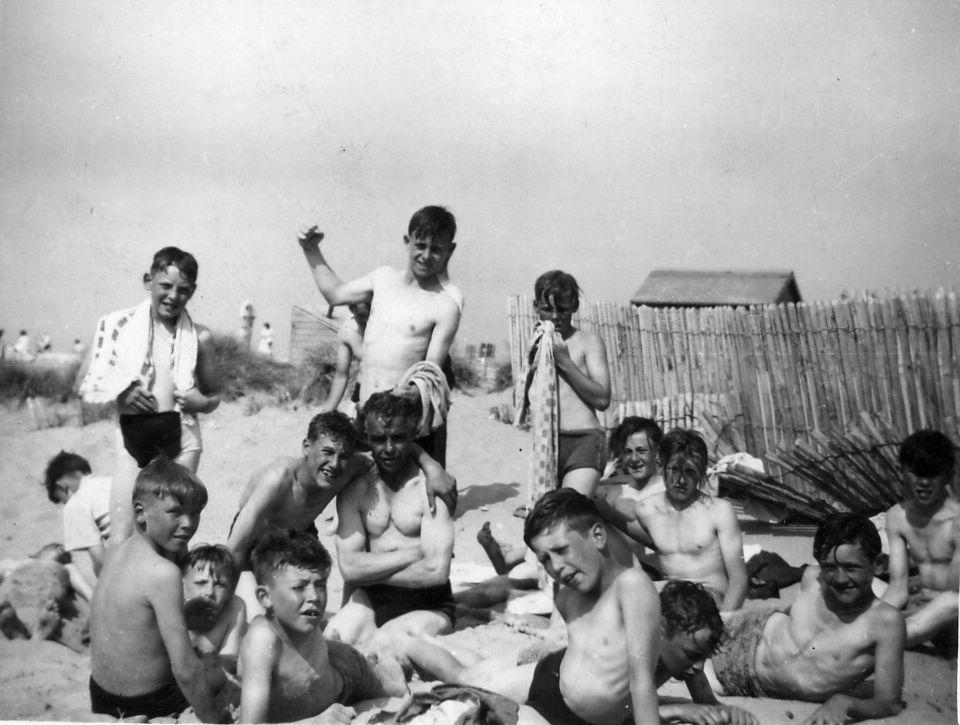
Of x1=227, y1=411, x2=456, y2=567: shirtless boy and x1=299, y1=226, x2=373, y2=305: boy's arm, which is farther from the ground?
x1=299, y1=226, x2=373, y2=305: boy's arm

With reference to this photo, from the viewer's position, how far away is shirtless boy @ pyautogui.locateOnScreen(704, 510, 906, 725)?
3.34 meters

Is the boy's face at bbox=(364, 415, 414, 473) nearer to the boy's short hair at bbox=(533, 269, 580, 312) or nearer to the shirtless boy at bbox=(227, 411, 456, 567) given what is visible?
the shirtless boy at bbox=(227, 411, 456, 567)

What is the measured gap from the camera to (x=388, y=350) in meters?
5.02

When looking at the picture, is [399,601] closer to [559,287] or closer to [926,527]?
[559,287]

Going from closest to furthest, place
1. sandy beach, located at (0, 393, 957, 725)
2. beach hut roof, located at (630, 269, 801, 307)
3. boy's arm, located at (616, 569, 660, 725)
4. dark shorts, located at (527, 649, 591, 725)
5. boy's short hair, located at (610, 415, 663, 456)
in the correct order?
boy's arm, located at (616, 569, 660, 725), dark shorts, located at (527, 649, 591, 725), sandy beach, located at (0, 393, 957, 725), boy's short hair, located at (610, 415, 663, 456), beach hut roof, located at (630, 269, 801, 307)

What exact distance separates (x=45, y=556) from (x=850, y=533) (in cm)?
394

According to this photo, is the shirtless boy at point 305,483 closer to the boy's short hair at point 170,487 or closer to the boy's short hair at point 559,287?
the boy's short hair at point 170,487

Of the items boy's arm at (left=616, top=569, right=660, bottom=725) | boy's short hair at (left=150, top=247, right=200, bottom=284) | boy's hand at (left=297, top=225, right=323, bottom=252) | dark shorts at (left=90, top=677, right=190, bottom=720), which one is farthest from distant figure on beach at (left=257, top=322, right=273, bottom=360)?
boy's arm at (left=616, top=569, right=660, bottom=725)

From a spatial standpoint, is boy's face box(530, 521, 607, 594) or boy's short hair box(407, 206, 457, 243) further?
boy's short hair box(407, 206, 457, 243)

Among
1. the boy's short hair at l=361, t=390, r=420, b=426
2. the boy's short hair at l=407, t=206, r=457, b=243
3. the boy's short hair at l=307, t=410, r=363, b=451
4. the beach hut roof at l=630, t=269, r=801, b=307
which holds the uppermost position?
the beach hut roof at l=630, t=269, r=801, b=307

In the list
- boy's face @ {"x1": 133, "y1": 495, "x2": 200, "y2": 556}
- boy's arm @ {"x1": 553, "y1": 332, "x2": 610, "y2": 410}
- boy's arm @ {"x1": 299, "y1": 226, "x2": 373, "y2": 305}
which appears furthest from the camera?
boy's arm @ {"x1": 553, "y1": 332, "x2": 610, "y2": 410}

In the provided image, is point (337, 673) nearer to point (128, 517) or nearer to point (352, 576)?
point (352, 576)

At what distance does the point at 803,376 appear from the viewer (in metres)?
7.86

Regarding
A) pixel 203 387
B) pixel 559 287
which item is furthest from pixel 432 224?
pixel 203 387
